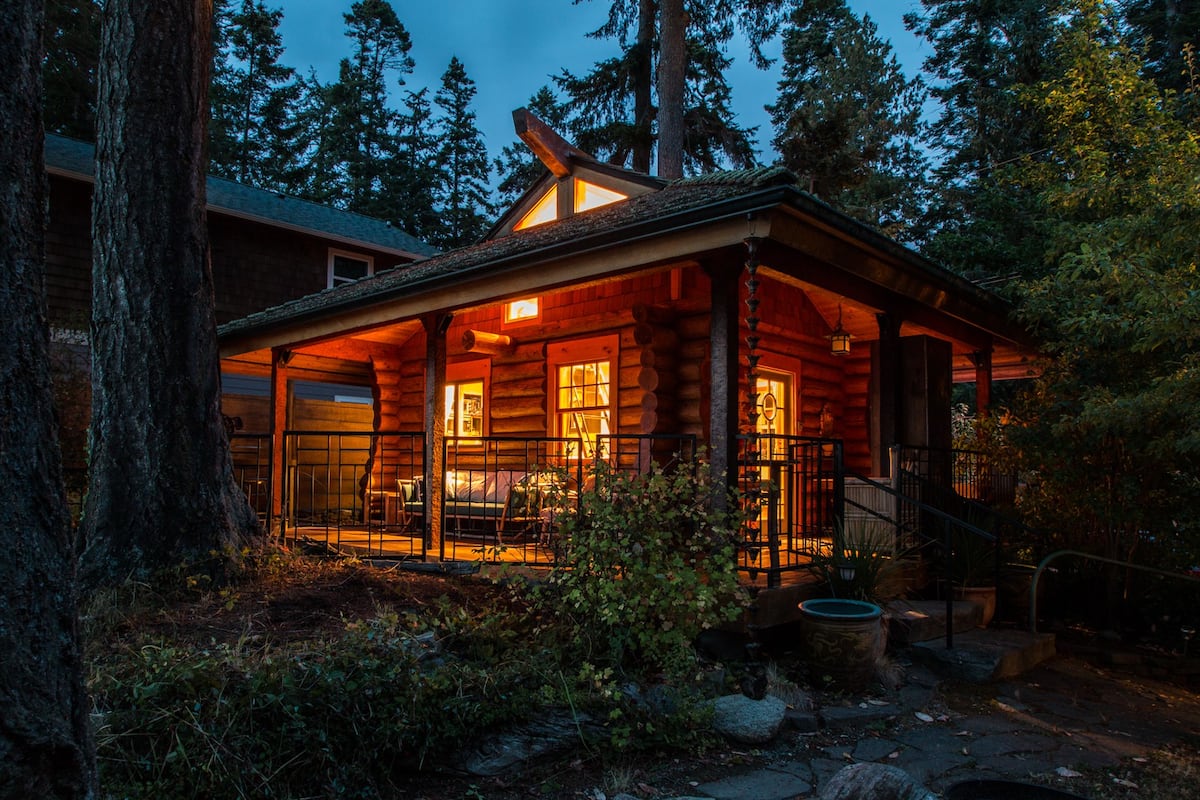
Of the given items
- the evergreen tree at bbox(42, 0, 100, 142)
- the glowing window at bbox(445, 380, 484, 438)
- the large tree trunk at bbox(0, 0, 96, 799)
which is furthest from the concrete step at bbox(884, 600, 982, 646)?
the evergreen tree at bbox(42, 0, 100, 142)

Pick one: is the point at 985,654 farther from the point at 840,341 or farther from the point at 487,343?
the point at 487,343

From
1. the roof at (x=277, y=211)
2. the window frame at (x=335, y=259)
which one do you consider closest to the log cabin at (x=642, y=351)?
the roof at (x=277, y=211)

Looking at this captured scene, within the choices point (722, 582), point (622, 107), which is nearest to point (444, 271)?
point (722, 582)

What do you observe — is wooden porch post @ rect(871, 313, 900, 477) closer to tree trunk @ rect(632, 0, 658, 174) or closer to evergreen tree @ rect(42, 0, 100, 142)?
tree trunk @ rect(632, 0, 658, 174)

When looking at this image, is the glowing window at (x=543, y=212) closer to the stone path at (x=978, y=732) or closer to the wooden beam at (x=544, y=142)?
the wooden beam at (x=544, y=142)

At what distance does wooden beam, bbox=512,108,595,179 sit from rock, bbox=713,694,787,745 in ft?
25.7

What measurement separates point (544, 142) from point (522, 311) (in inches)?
93.2

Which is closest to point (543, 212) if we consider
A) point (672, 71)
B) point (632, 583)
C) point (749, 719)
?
point (672, 71)

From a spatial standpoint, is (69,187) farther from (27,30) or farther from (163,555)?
(27,30)

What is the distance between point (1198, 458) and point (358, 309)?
8.22m


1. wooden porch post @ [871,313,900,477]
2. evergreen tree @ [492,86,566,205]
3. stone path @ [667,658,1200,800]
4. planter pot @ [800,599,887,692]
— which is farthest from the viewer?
evergreen tree @ [492,86,566,205]

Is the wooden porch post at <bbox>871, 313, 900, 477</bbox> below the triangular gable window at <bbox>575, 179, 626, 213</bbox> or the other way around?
below

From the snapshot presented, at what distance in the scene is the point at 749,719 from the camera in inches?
164

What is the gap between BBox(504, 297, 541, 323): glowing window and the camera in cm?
952
